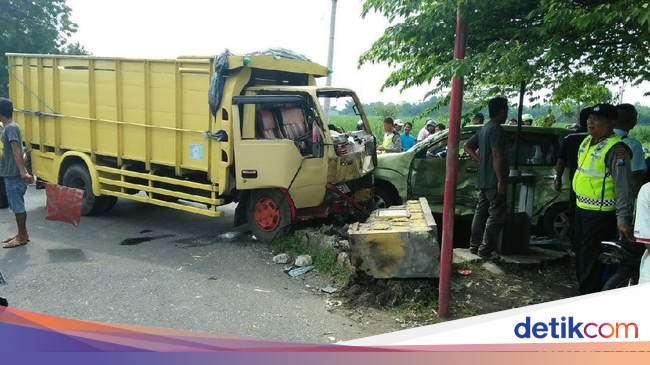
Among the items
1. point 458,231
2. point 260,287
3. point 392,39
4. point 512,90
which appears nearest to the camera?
point 392,39

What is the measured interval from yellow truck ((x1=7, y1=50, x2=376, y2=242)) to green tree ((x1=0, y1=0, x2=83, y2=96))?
11149 millimetres

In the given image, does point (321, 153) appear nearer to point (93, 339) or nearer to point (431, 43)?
point (431, 43)

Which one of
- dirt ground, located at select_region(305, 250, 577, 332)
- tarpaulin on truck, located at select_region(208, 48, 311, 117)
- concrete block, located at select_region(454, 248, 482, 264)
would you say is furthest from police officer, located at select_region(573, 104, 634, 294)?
tarpaulin on truck, located at select_region(208, 48, 311, 117)

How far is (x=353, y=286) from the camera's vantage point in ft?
16.9

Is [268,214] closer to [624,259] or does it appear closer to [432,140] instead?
[432,140]

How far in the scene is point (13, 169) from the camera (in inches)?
253

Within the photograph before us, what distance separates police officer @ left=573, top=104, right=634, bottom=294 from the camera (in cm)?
410

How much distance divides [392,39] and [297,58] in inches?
110

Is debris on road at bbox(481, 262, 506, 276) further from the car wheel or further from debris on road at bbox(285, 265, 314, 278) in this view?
the car wheel

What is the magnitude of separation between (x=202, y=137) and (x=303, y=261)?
7.22 feet

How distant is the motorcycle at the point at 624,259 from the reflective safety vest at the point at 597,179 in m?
0.44

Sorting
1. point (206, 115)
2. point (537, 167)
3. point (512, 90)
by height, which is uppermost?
point (512, 90)

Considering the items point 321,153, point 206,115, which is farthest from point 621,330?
point 206,115

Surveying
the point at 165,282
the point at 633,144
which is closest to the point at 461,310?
the point at 633,144
